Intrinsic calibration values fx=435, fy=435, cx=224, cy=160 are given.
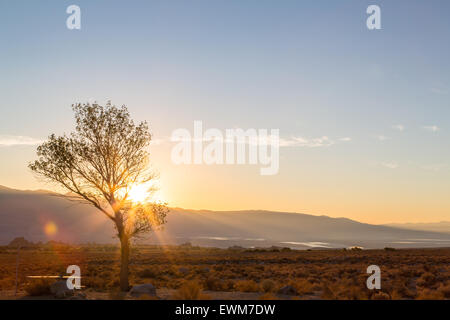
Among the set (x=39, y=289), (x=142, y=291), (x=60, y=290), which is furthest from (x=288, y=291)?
(x=39, y=289)

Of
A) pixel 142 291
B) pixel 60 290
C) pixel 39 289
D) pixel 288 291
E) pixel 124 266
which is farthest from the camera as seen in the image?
pixel 124 266

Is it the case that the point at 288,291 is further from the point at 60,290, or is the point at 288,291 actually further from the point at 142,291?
the point at 60,290

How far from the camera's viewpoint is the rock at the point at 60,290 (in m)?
20.1

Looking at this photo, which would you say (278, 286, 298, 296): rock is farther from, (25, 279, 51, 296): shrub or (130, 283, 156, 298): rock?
(25, 279, 51, 296): shrub

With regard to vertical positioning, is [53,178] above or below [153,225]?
above

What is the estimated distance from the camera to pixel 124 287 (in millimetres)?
23250

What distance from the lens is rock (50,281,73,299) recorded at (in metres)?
20.1

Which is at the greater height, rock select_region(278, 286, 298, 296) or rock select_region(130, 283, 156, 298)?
rock select_region(130, 283, 156, 298)

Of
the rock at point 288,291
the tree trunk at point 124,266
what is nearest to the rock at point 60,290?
the tree trunk at point 124,266

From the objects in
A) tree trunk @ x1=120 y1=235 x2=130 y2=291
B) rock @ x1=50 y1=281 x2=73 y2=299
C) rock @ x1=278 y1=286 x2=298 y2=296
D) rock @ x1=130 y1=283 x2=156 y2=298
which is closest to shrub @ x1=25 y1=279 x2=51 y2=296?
rock @ x1=50 y1=281 x2=73 y2=299

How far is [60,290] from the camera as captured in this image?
20375 mm
